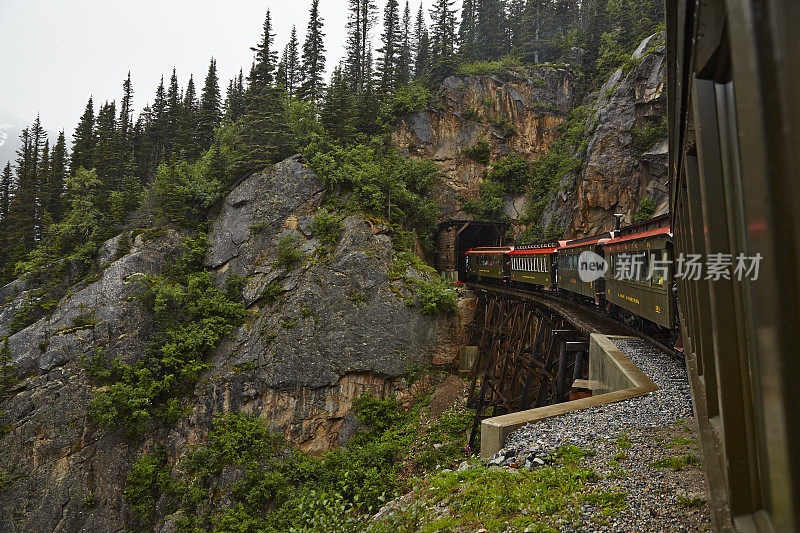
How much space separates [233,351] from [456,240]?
17.4 metres

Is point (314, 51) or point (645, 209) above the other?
point (314, 51)

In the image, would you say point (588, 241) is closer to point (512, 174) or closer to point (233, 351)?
point (233, 351)

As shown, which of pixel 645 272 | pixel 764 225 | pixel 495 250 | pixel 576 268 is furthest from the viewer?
pixel 495 250

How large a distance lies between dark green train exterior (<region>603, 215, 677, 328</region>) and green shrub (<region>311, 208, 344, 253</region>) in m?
13.2

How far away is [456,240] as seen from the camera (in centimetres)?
3058

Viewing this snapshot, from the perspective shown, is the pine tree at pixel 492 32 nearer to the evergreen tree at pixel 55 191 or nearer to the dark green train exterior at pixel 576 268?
the dark green train exterior at pixel 576 268

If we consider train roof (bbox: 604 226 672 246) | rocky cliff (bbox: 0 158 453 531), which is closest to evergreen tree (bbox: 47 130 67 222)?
rocky cliff (bbox: 0 158 453 531)

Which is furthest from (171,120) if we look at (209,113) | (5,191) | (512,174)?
(512,174)

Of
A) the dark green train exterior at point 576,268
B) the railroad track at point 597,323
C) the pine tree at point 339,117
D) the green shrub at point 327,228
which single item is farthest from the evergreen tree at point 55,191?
the railroad track at point 597,323

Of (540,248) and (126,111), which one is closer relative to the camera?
(540,248)

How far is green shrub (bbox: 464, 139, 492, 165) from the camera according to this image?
114 feet

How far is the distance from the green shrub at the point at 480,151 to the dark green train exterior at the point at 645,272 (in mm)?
23749

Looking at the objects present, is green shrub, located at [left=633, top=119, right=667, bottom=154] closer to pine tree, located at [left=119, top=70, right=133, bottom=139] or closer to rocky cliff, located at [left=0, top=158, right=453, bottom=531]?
rocky cliff, located at [left=0, top=158, right=453, bottom=531]

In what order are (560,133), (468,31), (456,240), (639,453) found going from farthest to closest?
(468,31) < (560,133) < (456,240) < (639,453)
